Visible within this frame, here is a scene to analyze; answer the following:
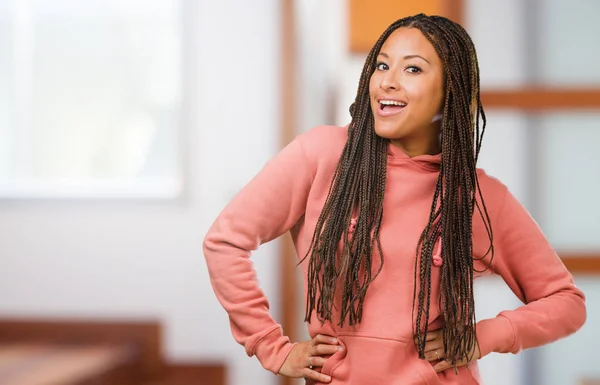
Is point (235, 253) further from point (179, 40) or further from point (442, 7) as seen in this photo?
point (179, 40)

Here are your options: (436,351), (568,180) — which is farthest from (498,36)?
(436,351)

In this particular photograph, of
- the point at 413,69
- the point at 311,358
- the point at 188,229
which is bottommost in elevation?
the point at 188,229

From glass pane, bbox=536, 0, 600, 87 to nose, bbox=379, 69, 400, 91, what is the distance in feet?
3.83

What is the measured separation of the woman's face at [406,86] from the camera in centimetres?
99

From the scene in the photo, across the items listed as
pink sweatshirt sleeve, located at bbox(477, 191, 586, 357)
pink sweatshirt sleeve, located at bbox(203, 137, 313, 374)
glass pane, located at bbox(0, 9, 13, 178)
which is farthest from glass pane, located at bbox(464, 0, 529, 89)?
glass pane, located at bbox(0, 9, 13, 178)

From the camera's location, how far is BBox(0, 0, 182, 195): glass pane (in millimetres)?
2568

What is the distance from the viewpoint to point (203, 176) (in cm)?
238

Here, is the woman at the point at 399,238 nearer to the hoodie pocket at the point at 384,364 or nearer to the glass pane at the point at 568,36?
the hoodie pocket at the point at 384,364

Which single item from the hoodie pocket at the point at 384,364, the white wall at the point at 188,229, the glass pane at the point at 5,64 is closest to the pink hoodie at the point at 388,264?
the hoodie pocket at the point at 384,364

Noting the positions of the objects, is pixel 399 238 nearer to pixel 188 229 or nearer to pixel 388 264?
pixel 388 264

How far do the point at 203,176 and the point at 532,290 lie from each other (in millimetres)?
1475

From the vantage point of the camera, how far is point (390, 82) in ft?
3.26

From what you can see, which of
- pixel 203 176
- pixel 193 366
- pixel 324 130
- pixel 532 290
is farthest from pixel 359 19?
pixel 193 366

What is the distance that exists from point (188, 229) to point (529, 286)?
1.51 meters
